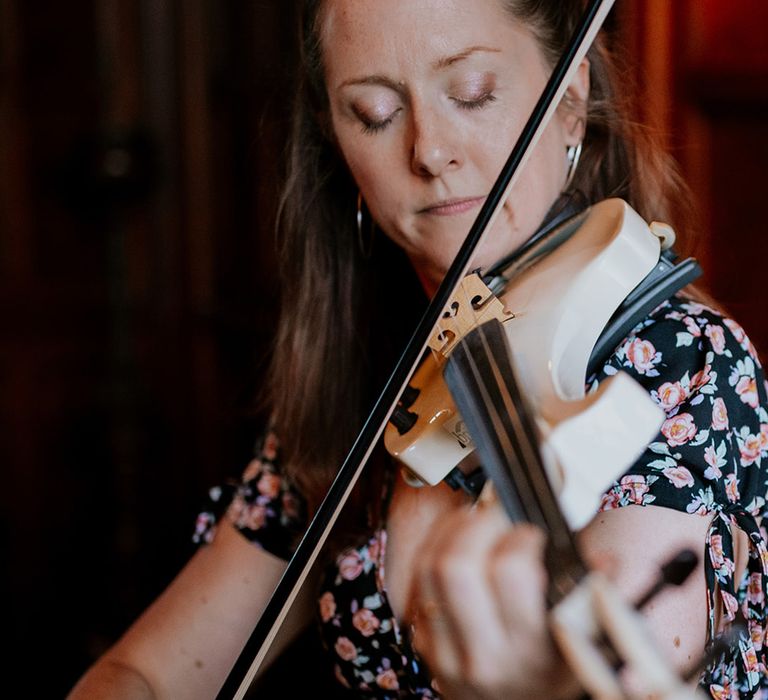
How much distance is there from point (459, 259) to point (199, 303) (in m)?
1.93

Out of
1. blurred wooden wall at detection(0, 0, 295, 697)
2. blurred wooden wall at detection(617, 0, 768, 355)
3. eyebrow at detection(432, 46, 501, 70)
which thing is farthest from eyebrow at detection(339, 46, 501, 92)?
blurred wooden wall at detection(0, 0, 295, 697)

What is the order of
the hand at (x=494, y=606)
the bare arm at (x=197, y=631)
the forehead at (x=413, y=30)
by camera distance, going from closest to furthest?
the hand at (x=494, y=606) → the forehead at (x=413, y=30) → the bare arm at (x=197, y=631)

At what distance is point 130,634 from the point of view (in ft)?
3.42

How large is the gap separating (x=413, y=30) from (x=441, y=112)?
0.06 m

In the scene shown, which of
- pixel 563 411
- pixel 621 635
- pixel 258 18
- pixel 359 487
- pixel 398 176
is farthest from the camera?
pixel 258 18

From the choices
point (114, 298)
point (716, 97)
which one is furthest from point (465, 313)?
point (114, 298)

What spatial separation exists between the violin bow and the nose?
11 centimetres

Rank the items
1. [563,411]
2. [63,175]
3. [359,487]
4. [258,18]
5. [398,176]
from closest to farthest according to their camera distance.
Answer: [563,411] → [398,176] → [359,487] → [258,18] → [63,175]

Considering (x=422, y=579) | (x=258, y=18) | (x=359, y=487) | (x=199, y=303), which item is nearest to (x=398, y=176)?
(x=359, y=487)

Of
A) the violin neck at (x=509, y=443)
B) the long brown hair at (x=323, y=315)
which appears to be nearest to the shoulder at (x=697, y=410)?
the violin neck at (x=509, y=443)

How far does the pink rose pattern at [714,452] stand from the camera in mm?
684

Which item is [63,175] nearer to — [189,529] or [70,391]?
[70,391]

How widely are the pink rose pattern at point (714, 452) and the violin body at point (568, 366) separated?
6cm

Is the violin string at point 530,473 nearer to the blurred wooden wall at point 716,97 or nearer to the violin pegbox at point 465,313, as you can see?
the violin pegbox at point 465,313
